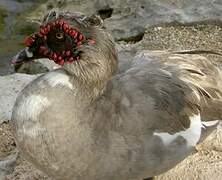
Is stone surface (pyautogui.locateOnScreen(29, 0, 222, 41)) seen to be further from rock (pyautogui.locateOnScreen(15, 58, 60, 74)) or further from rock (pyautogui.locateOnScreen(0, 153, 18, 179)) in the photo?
rock (pyautogui.locateOnScreen(0, 153, 18, 179))

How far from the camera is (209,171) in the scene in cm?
418

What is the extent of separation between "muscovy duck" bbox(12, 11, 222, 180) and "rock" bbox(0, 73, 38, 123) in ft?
4.48

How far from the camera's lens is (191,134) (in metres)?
3.75

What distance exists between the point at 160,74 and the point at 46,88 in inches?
25.8

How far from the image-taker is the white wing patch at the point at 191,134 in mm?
3646

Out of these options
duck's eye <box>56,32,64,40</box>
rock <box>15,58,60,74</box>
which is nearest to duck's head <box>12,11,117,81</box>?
duck's eye <box>56,32,64,40</box>

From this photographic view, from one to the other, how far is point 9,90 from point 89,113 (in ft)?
5.68

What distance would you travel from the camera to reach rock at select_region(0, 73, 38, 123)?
4945mm

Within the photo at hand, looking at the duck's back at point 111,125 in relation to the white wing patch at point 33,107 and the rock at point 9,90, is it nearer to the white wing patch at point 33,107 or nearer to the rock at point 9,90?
the white wing patch at point 33,107

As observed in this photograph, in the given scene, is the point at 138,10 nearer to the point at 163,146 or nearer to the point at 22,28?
→ the point at 22,28

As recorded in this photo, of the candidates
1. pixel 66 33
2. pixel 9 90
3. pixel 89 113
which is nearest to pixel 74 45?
pixel 66 33

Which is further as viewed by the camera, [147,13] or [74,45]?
[147,13]

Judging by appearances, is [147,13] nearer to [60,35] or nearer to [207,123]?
[207,123]

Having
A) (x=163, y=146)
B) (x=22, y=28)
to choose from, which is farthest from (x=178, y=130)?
(x=22, y=28)
